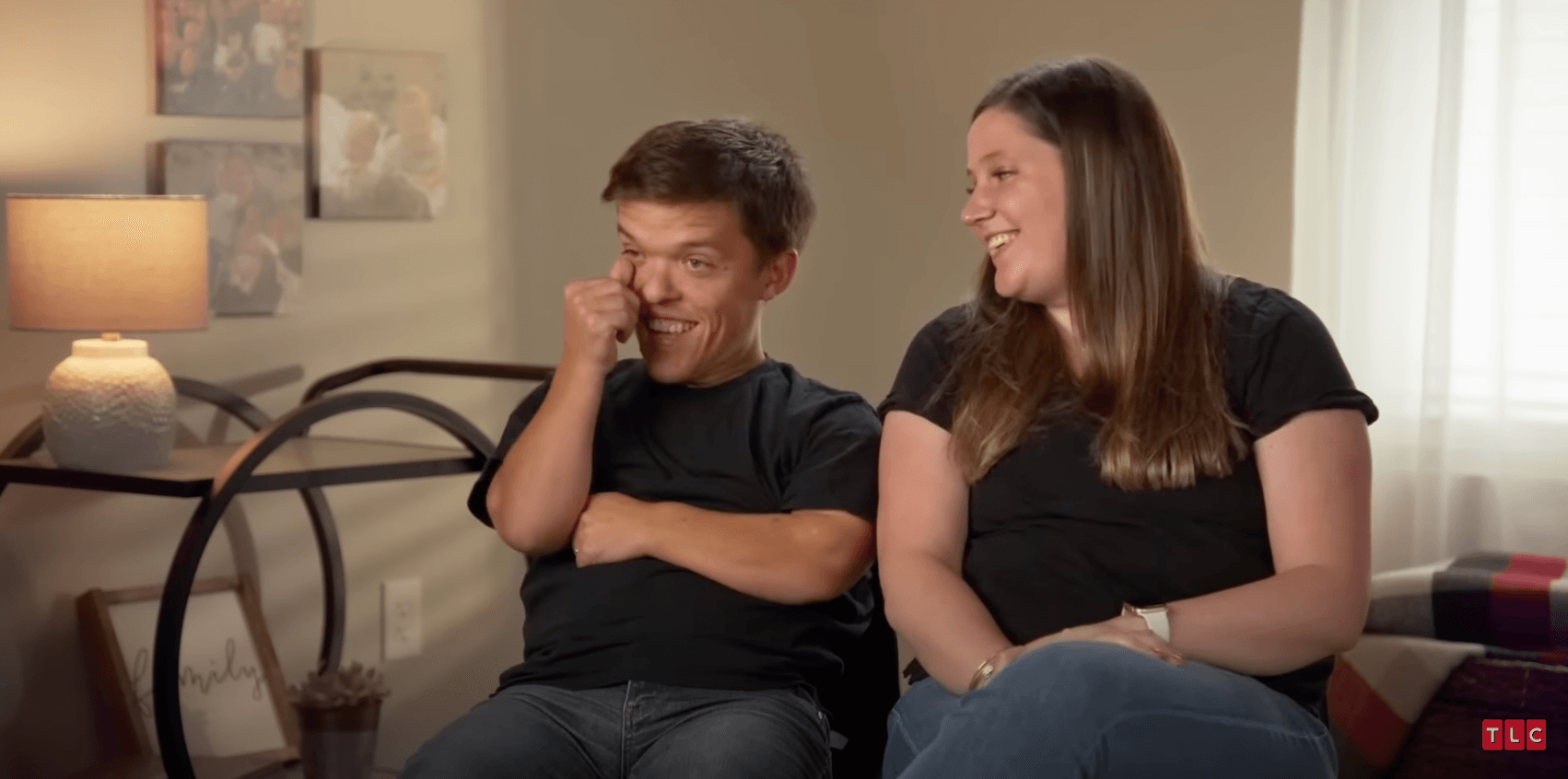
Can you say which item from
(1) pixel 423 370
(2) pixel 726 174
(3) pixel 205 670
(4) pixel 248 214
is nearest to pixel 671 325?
(2) pixel 726 174

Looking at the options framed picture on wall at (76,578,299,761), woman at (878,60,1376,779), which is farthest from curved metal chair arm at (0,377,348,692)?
woman at (878,60,1376,779)

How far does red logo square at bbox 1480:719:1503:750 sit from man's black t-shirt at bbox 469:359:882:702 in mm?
855

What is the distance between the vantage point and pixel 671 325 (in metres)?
1.73

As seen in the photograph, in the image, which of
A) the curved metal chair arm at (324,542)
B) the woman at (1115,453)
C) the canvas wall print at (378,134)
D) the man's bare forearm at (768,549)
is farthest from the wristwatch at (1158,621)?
the canvas wall print at (378,134)

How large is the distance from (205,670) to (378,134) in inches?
35.0

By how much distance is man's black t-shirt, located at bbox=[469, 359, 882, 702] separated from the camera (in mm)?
1590

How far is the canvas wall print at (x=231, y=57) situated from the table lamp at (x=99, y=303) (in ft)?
1.34

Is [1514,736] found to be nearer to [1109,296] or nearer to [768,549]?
[1109,296]

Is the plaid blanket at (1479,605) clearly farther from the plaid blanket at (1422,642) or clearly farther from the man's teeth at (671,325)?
the man's teeth at (671,325)

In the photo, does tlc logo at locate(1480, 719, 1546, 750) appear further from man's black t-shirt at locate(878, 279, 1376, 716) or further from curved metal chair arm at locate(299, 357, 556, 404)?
curved metal chair arm at locate(299, 357, 556, 404)

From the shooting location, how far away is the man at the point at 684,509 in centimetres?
153

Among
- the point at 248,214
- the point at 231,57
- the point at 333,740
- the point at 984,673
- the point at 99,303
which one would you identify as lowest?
the point at 333,740

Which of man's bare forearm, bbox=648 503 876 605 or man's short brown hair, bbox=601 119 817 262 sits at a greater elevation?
man's short brown hair, bbox=601 119 817 262

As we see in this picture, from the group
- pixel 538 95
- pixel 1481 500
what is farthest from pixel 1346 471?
pixel 538 95
